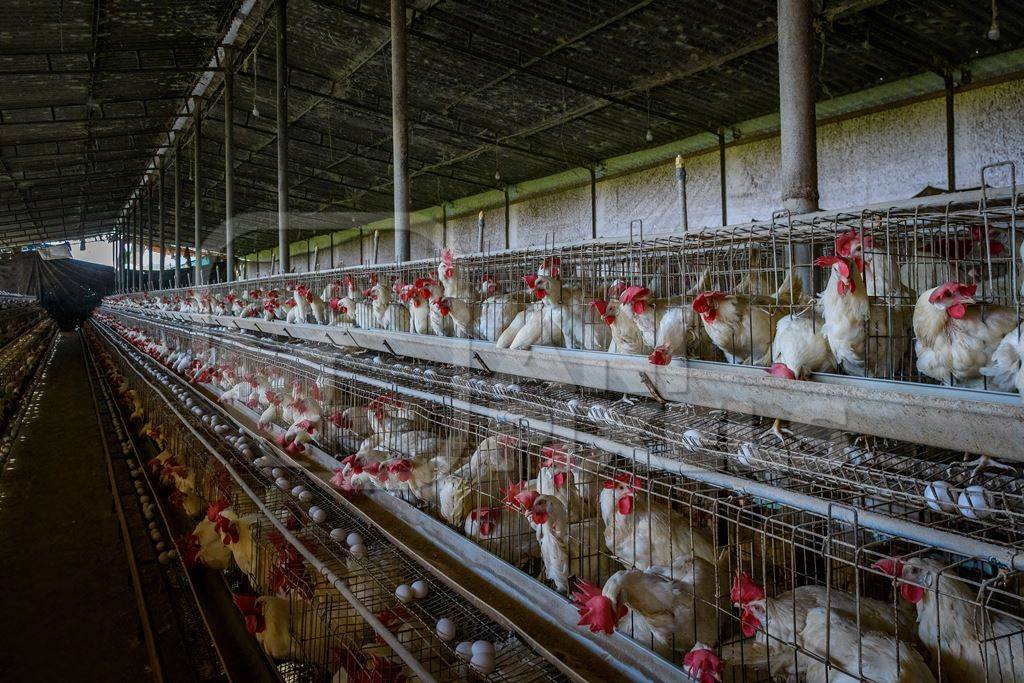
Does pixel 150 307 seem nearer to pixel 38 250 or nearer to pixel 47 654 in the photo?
pixel 47 654

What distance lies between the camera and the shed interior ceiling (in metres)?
5.09

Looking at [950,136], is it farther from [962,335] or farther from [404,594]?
[404,594]

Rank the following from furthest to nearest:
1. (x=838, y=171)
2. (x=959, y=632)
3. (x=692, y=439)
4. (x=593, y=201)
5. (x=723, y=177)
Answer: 1. (x=593, y=201)
2. (x=723, y=177)
3. (x=838, y=171)
4. (x=692, y=439)
5. (x=959, y=632)

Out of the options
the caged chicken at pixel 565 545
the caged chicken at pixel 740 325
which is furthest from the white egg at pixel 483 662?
the caged chicken at pixel 740 325

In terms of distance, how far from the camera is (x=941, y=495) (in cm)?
121

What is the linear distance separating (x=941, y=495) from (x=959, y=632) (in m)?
0.29

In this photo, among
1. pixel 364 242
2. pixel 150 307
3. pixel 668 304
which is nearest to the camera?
pixel 668 304

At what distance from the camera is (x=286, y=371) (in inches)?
177

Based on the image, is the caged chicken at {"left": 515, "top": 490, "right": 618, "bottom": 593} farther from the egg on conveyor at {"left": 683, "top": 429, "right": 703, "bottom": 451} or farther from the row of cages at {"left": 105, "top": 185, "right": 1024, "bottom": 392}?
the row of cages at {"left": 105, "top": 185, "right": 1024, "bottom": 392}

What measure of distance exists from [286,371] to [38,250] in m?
25.4

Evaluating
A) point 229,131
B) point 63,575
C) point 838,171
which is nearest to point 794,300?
point 63,575

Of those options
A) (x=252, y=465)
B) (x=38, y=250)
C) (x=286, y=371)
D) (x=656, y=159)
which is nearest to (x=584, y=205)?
(x=656, y=159)

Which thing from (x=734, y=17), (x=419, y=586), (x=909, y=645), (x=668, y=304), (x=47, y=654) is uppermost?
(x=734, y=17)

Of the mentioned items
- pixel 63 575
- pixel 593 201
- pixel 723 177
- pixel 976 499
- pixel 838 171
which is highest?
pixel 593 201
